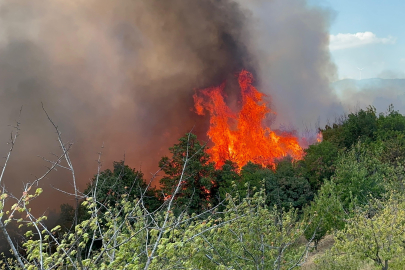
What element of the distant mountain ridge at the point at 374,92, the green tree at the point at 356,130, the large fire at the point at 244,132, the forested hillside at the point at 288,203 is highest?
the distant mountain ridge at the point at 374,92

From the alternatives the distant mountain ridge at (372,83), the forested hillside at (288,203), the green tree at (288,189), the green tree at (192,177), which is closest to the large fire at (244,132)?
the forested hillside at (288,203)

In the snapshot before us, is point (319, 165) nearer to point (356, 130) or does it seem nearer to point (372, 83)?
point (356, 130)

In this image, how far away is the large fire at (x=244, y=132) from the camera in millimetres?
63125

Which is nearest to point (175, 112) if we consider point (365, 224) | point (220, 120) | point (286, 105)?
point (220, 120)

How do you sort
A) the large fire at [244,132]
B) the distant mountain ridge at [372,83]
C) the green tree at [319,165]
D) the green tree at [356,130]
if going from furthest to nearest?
1. the distant mountain ridge at [372,83]
2. the large fire at [244,132]
3. the green tree at [356,130]
4. the green tree at [319,165]

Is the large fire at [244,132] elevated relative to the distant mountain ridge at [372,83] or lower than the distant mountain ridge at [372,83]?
lower

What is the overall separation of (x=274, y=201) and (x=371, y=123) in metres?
22.2

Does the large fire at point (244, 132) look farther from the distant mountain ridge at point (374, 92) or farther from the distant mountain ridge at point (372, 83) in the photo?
the distant mountain ridge at point (372, 83)

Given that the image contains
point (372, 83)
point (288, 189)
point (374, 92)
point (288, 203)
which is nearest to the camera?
point (288, 203)

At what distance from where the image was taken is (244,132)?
2660 inches

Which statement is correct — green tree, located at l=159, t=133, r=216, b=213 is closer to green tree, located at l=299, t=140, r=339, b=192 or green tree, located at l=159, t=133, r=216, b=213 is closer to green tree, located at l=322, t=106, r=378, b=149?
green tree, located at l=299, t=140, r=339, b=192

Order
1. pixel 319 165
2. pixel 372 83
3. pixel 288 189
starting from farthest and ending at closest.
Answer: pixel 372 83
pixel 319 165
pixel 288 189

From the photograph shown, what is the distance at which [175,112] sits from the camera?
226 feet

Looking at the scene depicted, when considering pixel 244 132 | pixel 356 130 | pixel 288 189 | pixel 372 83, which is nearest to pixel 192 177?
pixel 288 189
